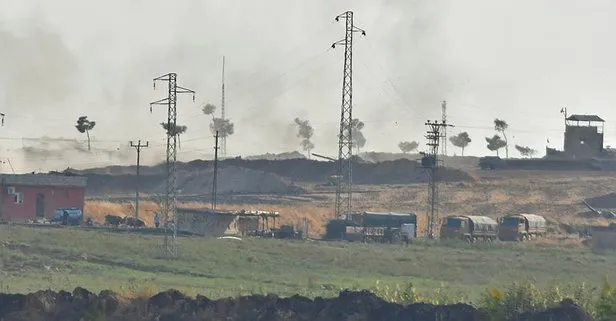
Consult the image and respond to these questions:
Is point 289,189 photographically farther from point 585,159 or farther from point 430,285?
point 430,285

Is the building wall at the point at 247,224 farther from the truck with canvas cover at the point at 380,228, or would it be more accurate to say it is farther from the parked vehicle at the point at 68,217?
the parked vehicle at the point at 68,217

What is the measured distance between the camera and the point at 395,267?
237 ft

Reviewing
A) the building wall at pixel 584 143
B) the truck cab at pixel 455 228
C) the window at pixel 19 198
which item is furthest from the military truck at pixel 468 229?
the building wall at pixel 584 143

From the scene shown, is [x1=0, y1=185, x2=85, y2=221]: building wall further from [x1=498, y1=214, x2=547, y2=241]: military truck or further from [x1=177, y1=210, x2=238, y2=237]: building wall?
[x1=498, y1=214, x2=547, y2=241]: military truck

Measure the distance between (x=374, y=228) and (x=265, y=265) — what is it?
101 feet

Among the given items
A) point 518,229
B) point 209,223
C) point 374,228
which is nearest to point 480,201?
point 518,229

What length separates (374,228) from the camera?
102562 mm

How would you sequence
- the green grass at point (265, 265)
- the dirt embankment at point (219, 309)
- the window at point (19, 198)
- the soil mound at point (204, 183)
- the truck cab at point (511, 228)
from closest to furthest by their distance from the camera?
the dirt embankment at point (219, 309) → the green grass at point (265, 265) → the truck cab at point (511, 228) → the window at point (19, 198) → the soil mound at point (204, 183)

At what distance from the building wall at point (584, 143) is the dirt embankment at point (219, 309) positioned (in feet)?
443

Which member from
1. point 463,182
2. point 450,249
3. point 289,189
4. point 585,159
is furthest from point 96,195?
point 450,249

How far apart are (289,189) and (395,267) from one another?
82.4 metres

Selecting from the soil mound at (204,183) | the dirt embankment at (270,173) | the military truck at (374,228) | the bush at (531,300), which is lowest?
the bush at (531,300)

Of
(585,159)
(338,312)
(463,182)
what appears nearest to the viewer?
(338,312)

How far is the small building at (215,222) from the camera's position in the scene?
322ft
